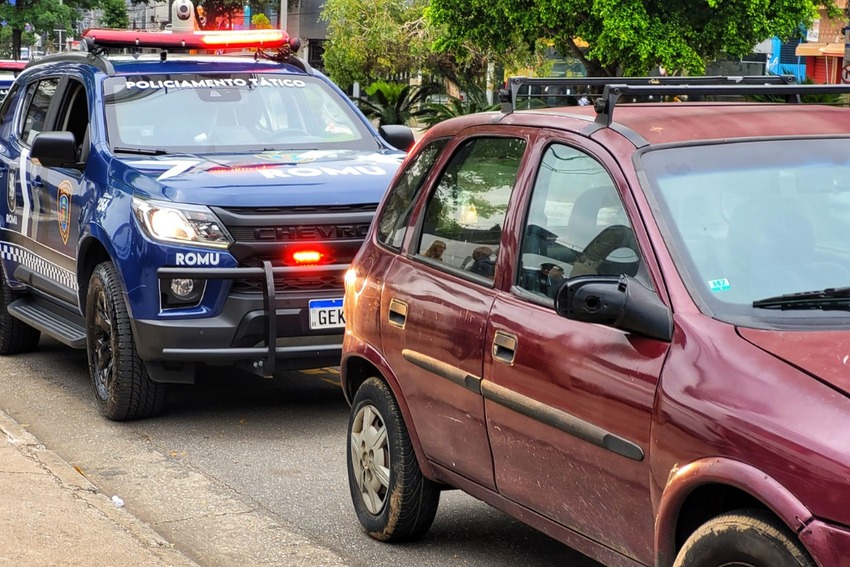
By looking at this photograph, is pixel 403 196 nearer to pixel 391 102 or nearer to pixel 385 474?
pixel 385 474

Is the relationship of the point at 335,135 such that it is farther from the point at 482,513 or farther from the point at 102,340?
the point at 482,513

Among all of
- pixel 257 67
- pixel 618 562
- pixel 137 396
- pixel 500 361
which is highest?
pixel 257 67

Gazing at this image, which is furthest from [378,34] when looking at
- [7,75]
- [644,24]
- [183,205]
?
[183,205]

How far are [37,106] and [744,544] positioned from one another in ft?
25.2

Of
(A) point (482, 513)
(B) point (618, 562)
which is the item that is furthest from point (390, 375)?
(B) point (618, 562)

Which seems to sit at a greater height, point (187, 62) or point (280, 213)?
Answer: point (187, 62)

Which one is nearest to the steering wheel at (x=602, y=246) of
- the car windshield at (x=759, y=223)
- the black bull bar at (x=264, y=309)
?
the car windshield at (x=759, y=223)

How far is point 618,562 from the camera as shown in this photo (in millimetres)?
4113

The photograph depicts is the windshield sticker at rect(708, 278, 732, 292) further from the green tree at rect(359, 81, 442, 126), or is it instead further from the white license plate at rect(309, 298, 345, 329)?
the green tree at rect(359, 81, 442, 126)

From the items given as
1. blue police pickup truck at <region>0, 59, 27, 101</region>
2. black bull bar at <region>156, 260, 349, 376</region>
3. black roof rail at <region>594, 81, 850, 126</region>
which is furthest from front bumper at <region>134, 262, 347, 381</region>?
blue police pickup truck at <region>0, 59, 27, 101</region>

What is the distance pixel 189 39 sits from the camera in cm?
966

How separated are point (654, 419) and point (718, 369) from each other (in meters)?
0.26

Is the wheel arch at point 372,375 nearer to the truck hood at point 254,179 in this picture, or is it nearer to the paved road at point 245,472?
the paved road at point 245,472

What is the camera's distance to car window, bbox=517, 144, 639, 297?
4270mm
